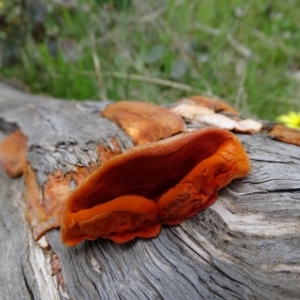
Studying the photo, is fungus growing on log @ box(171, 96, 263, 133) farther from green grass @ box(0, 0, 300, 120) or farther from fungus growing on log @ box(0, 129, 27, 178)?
green grass @ box(0, 0, 300, 120)

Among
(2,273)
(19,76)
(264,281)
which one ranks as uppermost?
(264,281)

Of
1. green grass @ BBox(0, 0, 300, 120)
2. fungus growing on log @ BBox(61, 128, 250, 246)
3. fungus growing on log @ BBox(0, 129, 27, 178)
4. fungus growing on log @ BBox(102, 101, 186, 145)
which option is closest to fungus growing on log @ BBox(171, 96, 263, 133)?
fungus growing on log @ BBox(102, 101, 186, 145)

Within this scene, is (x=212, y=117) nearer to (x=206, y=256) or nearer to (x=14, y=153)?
(x=206, y=256)

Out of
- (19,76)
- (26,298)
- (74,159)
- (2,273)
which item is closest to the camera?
(26,298)

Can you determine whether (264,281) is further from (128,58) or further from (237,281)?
(128,58)

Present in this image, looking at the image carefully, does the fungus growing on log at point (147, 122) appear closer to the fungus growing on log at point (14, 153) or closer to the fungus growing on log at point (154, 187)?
the fungus growing on log at point (154, 187)

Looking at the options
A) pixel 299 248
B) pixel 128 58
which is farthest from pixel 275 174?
pixel 128 58

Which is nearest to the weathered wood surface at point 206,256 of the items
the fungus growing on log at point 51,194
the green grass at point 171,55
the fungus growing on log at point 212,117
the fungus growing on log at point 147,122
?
the fungus growing on log at point 51,194
